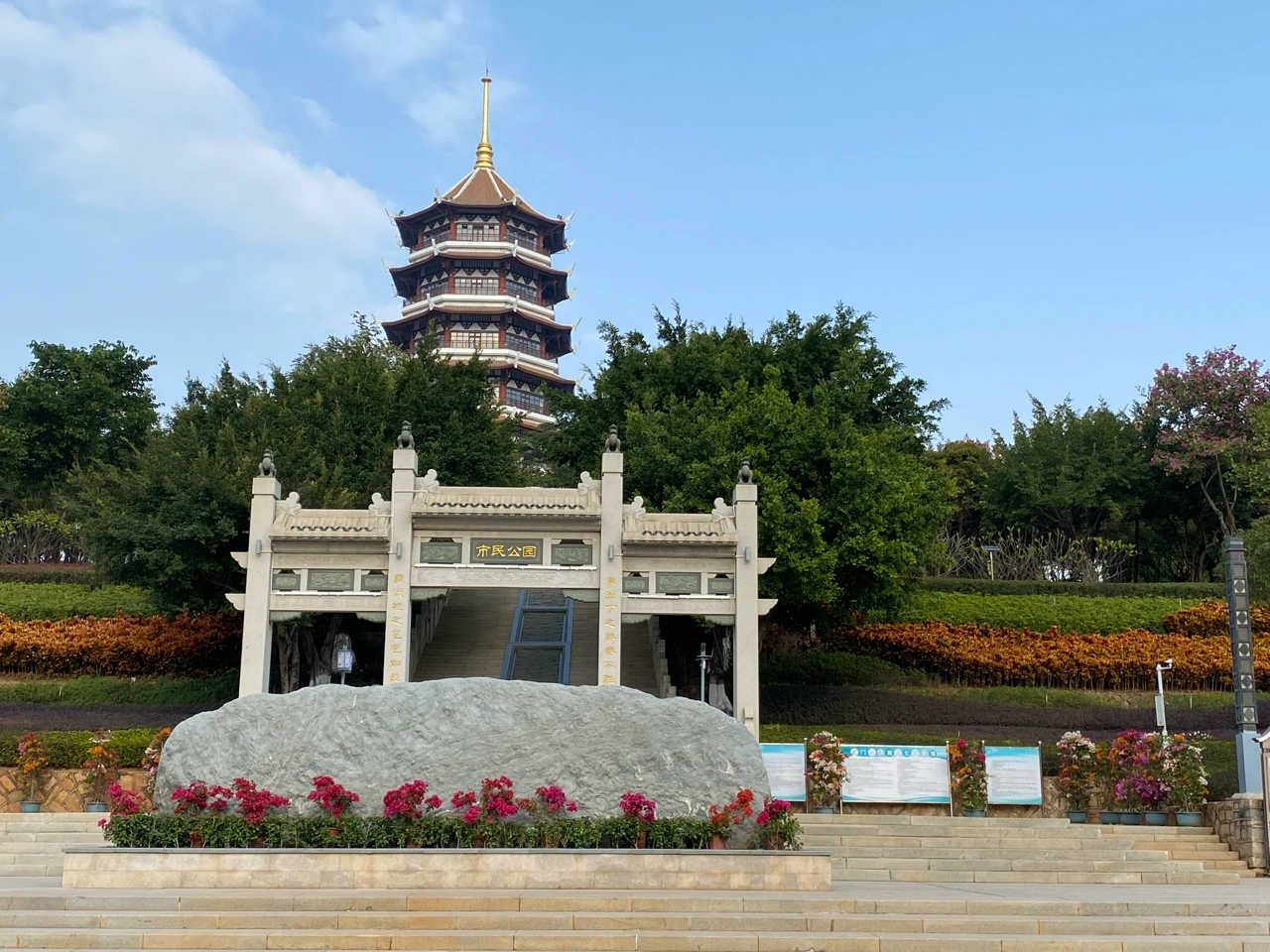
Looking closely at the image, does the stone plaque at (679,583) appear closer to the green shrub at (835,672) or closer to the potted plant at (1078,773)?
the green shrub at (835,672)

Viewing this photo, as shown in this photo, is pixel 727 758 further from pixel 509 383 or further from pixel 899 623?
pixel 509 383

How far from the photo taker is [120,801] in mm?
13609

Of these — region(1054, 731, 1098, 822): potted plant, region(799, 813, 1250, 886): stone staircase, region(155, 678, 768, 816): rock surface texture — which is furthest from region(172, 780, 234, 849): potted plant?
region(1054, 731, 1098, 822): potted plant

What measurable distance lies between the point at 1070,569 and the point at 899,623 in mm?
12194

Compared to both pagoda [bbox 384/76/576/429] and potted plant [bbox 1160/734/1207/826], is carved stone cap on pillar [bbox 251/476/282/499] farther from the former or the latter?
pagoda [bbox 384/76/576/429]

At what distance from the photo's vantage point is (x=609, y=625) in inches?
803

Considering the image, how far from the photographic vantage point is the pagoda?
2126 inches

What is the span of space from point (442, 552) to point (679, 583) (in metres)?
3.82

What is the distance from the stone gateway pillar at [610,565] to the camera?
2030cm

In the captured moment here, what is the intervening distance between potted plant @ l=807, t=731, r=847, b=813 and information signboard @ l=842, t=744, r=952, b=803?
0.54 feet

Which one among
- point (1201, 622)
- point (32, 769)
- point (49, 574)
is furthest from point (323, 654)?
point (1201, 622)

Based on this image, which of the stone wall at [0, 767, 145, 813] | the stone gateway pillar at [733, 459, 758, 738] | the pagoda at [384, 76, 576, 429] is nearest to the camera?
the stone wall at [0, 767, 145, 813]

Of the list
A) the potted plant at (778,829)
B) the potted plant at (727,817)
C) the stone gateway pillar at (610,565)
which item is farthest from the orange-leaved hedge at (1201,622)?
the potted plant at (727,817)

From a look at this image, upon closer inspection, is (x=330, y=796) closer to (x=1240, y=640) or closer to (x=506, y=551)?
(x=506, y=551)
